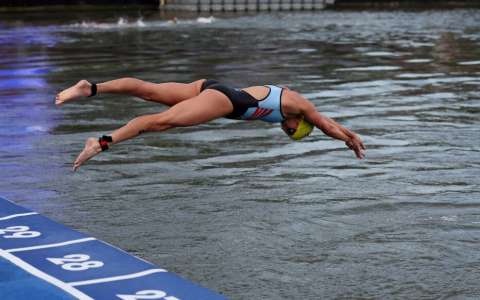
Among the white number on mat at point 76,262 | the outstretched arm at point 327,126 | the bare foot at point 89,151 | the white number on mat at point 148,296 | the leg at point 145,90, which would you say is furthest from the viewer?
the outstretched arm at point 327,126

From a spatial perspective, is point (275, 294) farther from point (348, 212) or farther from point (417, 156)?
point (417, 156)

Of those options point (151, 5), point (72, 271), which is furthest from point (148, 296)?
point (151, 5)

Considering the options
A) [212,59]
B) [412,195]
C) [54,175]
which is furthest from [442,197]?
[212,59]

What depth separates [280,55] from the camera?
22938 millimetres

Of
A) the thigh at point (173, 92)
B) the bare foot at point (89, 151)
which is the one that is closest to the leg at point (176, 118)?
the bare foot at point (89, 151)

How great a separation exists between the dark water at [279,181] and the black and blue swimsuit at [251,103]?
31.6 inches

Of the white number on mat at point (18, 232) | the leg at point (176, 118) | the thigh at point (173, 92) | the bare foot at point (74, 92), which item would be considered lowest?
the white number on mat at point (18, 232)

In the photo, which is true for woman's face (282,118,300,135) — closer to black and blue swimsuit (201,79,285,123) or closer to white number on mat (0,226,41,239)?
black and blue swimsuit (201,79,285,123)

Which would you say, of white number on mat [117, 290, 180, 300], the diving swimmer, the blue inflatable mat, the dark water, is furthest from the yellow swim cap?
white number on mat [117, 290, 180, 300]

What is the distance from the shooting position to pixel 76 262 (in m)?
6.37

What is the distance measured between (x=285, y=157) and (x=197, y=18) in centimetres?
2901

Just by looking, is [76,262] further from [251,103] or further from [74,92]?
[251,103]

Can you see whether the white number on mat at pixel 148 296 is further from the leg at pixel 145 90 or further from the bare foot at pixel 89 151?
the leg at pixel 145 90

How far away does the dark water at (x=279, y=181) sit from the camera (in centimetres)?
650
